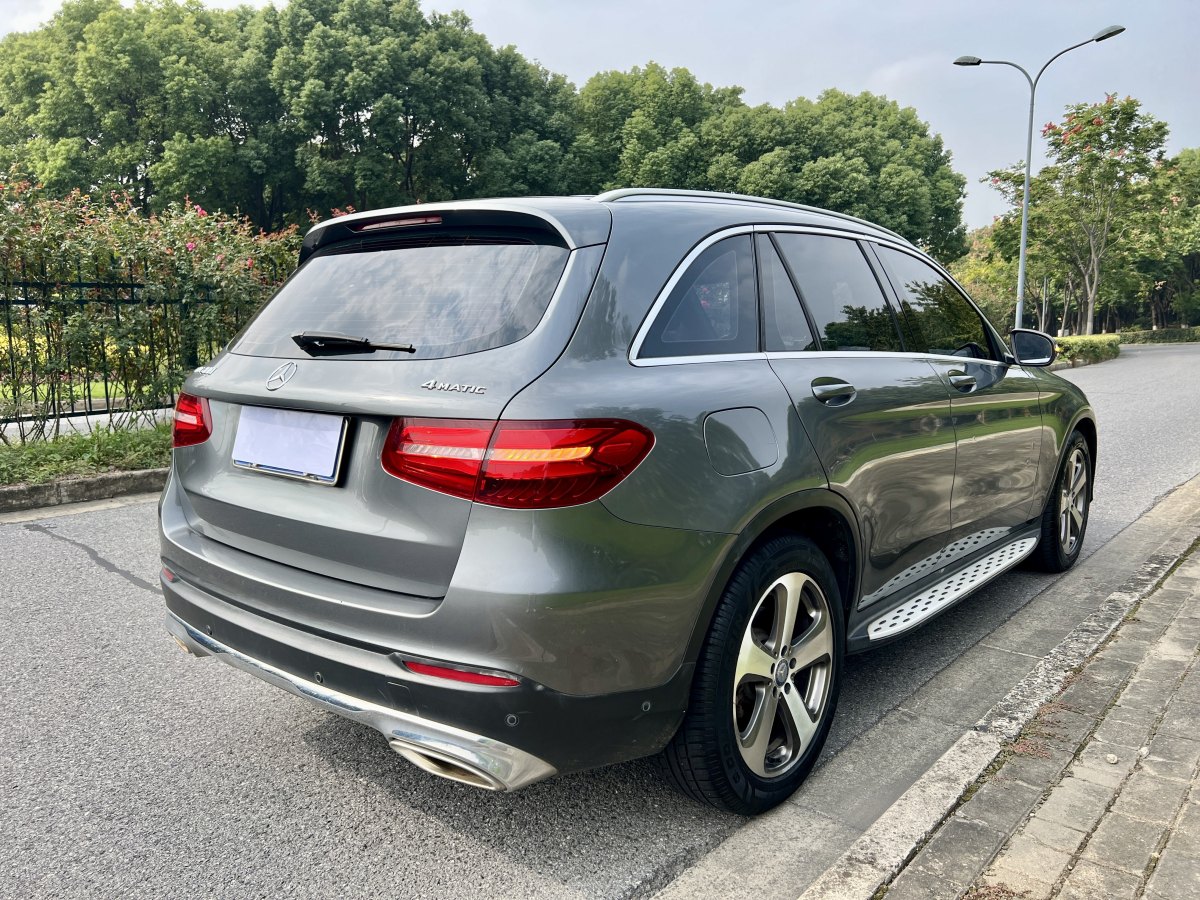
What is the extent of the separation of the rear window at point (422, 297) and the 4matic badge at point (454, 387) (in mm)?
106

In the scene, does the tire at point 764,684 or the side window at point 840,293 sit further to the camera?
the side window at point 840,293

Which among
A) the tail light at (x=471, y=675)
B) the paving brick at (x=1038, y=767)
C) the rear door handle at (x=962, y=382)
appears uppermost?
the rear door handle at (x=962, y=382)

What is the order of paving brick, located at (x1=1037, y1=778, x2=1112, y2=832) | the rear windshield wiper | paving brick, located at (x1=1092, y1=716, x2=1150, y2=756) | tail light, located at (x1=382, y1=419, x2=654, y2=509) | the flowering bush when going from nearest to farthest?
1. tail light, located at (x1=382, y1=419, x2=654, y2=509)
2. the rear windshield wiper
3. paving brick, located at (x1=1037, y1=778, x2=1112, y2=832)
4. paving brick, located at (x1=1092, y1=716, x2=1150, y2=756)
5. the flowering bush

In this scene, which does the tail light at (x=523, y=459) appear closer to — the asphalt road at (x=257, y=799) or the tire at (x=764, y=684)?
the tire at (x=764, y=684)

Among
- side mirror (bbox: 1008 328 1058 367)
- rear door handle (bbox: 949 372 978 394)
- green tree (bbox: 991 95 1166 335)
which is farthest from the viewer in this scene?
green tree (bbox: 991 95 1166 335)

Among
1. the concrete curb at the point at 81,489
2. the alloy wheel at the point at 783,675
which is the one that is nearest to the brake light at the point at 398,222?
the alloy wheel at the point at 783,675

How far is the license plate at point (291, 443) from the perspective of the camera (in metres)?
2.32

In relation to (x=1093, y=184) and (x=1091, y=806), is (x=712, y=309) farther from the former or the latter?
(x=1093, y=184)

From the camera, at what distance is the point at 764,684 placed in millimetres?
2598

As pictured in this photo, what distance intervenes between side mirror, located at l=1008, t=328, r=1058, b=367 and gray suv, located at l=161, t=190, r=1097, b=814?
4.99 ft

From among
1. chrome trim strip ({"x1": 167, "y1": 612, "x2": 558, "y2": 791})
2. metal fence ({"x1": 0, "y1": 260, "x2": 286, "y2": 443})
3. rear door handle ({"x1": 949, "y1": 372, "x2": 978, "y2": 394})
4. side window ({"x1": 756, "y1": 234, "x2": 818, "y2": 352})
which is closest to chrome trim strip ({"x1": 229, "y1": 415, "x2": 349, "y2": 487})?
chrome trim strip ({"x1": 167, "y1": 612, "x2": 558, "y2": 791})

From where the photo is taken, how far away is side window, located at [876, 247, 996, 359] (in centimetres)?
367

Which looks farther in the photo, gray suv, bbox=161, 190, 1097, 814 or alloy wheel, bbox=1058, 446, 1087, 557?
alloy wheel, bbox=1058, 446, 1087, 557

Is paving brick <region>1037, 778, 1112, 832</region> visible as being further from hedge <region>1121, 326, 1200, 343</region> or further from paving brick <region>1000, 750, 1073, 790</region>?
hedge <region>1121, 326, 1200, 343</region>
